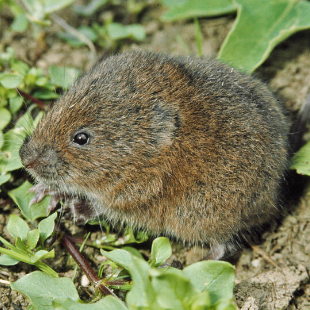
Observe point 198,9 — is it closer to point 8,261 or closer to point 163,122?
point 163,122

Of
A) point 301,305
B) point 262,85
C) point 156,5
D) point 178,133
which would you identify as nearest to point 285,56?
point 262,85

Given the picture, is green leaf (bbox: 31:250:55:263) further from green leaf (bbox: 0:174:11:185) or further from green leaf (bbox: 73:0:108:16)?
green leaf (bbox: 73:0:108:16)

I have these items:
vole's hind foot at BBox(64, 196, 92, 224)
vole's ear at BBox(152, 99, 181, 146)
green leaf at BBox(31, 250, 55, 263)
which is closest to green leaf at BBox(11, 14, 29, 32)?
vole's hind foot at BBox(64, 196, 92, 224)

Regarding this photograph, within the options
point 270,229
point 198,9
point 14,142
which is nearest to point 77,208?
point 14,142

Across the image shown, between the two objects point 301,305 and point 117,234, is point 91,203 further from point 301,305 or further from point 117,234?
point 301,305

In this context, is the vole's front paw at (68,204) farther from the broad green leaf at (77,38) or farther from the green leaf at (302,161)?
the broad green leaf at (77,38)

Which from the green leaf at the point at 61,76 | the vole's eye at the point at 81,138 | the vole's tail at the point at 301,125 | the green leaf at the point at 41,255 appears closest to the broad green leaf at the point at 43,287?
the green leaf at the point at 41,255
